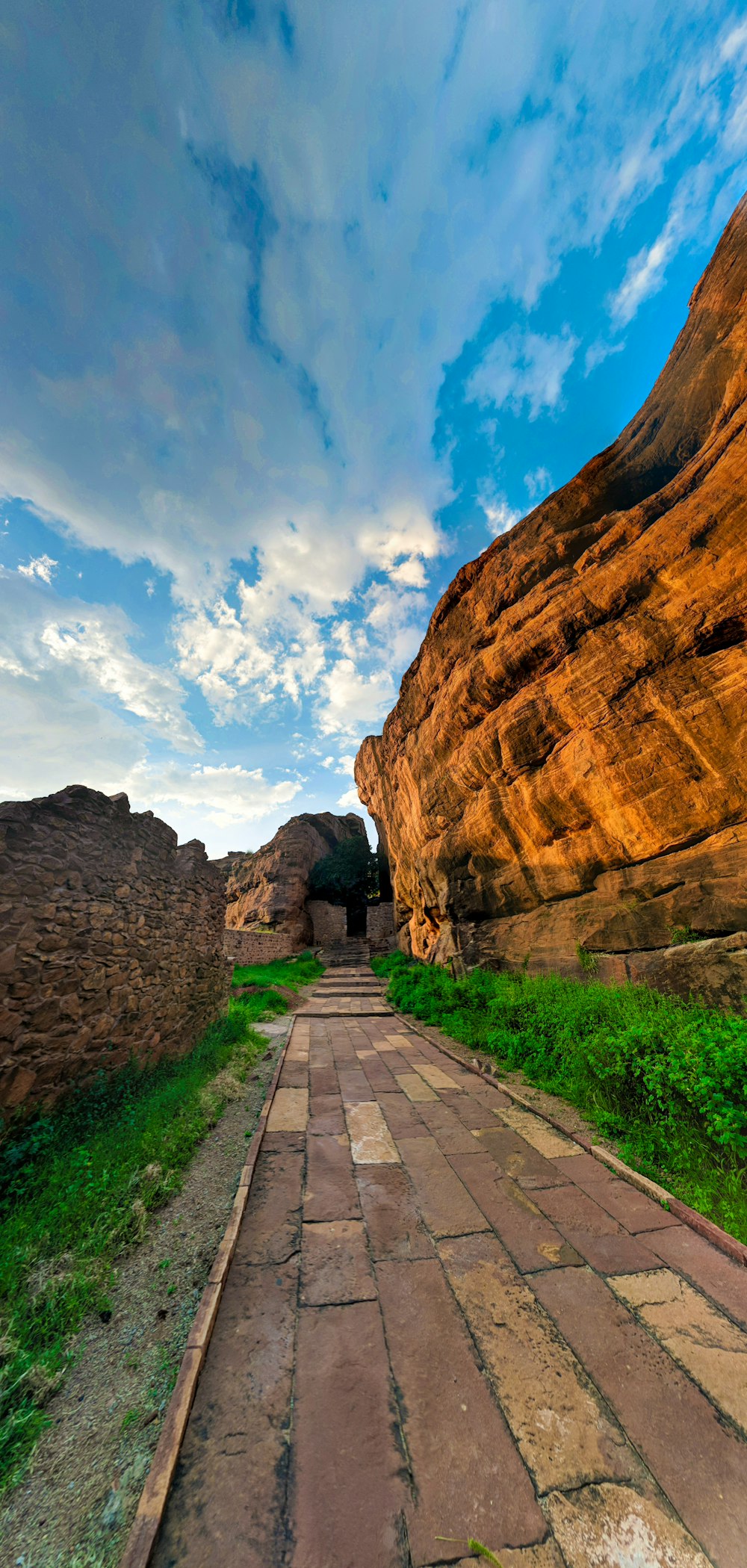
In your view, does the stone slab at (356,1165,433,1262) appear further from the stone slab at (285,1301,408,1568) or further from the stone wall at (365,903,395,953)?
the stone wall at (365,903,395,953)

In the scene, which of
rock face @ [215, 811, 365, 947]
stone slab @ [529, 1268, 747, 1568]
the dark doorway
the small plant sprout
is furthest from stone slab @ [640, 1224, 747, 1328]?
the dark doorway

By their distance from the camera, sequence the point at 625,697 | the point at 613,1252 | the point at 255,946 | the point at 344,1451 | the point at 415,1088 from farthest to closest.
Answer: the point at 255,946 < the point at 625,697 < the point at 415,1088 < the point at 613,1252 < the point at 344,1451

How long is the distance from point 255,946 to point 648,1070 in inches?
643

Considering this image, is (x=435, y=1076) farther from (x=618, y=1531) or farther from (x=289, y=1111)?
(x=618, y=1531)

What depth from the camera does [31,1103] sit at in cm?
373

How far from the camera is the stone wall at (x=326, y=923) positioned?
2345 centimetres

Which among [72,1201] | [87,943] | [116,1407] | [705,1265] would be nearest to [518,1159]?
[705,1265]

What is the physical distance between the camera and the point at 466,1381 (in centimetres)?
196

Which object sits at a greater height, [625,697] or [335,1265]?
[625,697]

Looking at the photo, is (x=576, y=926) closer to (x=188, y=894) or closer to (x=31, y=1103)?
(x=188, y=894)

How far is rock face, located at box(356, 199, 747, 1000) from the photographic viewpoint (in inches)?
219

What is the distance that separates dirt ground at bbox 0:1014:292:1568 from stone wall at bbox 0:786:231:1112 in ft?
5.77

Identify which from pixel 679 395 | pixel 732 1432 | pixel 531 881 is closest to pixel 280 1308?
pixel 732 1432

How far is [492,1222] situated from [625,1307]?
828 mm
